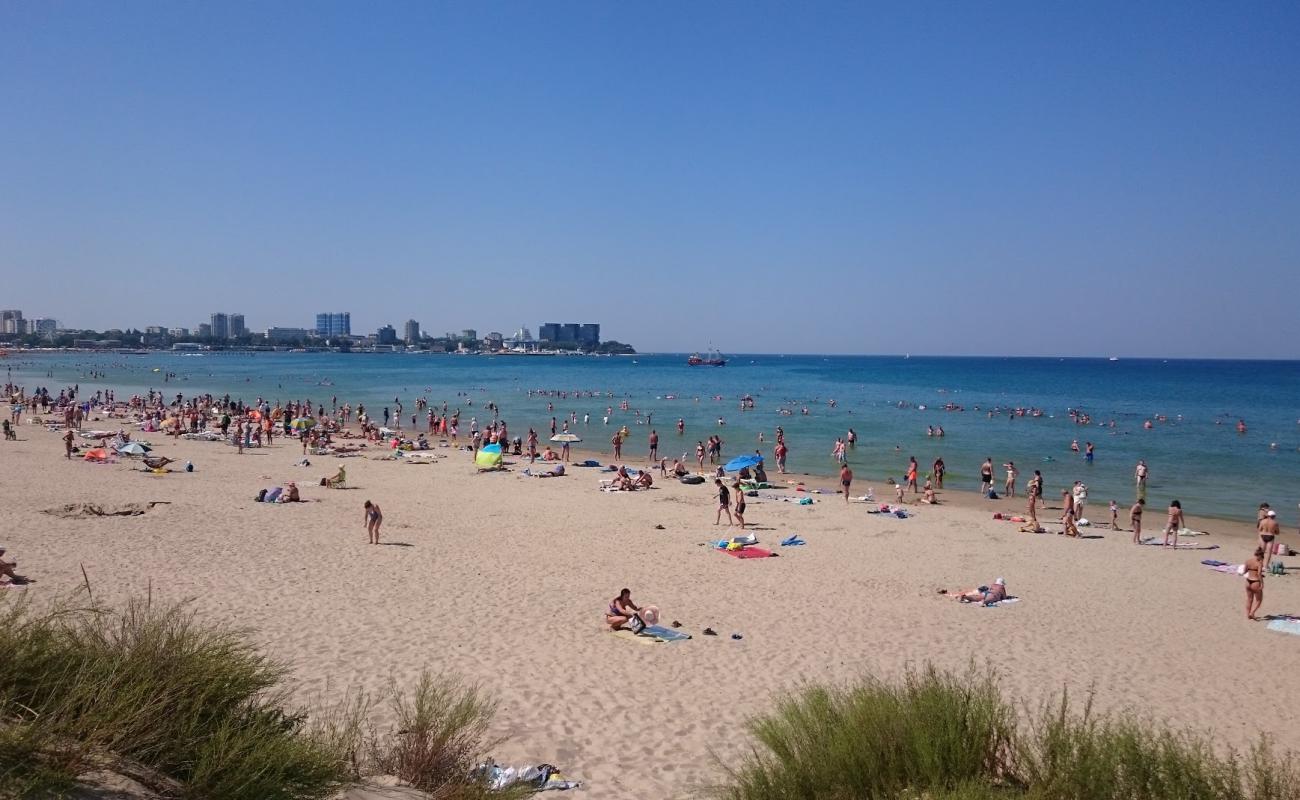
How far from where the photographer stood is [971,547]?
16344mm

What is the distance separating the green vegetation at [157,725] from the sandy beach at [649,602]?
2446mm

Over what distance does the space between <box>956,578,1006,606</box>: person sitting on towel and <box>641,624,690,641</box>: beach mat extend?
191 inches

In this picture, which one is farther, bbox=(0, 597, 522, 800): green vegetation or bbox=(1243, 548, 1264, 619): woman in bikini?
bbox=(1243, 548, 1264, 619): woman in bikini

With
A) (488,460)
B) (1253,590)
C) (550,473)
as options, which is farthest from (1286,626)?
(488,460)

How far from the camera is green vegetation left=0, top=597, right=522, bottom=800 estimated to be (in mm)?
3598

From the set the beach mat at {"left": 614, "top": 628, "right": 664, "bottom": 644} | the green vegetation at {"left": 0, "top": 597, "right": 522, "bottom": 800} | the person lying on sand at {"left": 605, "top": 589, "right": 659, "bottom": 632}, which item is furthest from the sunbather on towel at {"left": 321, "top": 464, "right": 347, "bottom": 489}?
the green vegetation at {"left": 0, "top": 597, "right": 522, "bottom": 800}

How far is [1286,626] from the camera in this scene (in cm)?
1113

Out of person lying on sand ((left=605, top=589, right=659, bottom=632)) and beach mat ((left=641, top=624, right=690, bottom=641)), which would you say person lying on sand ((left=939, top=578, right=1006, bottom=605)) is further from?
person lying on sand ((left=605, top=589, right=659, bottom=632))

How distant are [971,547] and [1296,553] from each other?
6.84 m

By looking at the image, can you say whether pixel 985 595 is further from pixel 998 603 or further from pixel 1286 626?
pixel 1286 626

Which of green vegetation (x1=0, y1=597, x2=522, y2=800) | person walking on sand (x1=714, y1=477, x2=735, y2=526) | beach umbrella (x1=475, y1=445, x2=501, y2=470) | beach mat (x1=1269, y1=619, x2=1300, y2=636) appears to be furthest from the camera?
beach umbrella (x1=475, y1=445, x2=501, y2=470)

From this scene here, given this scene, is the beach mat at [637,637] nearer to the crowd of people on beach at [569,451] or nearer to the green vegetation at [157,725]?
the green vegetation at [157,725]

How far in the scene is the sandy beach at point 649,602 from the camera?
7.96 metres

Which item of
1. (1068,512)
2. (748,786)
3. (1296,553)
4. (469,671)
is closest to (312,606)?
(469,671)
